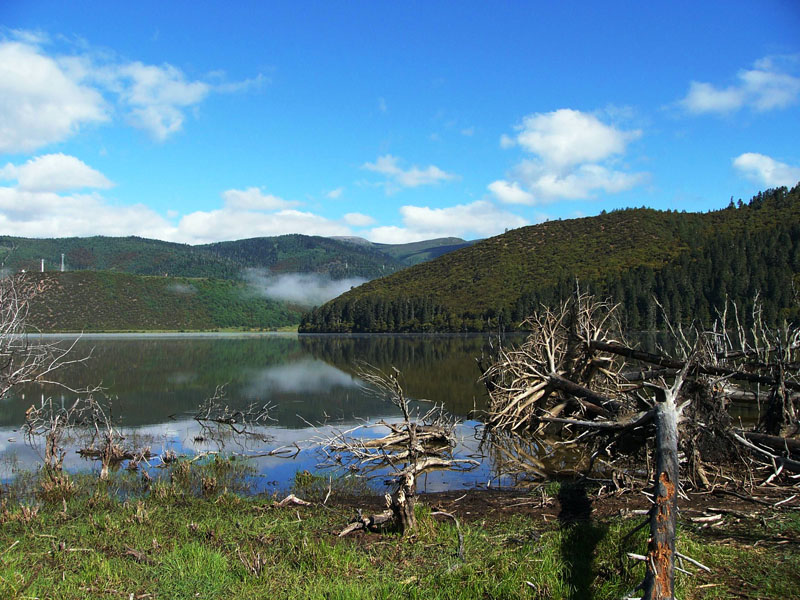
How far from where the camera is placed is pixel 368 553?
6.66m

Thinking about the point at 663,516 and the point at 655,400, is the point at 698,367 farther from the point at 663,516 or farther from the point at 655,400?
the point at 663,516

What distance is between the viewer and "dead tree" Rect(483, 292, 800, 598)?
617cm

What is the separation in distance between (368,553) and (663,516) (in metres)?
3.18

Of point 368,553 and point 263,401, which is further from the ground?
point 368,553

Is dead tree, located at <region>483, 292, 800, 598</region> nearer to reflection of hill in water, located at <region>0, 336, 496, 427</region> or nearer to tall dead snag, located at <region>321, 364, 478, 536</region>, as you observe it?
tall dead snag, located at <region>321, 364, 478, 536</region>

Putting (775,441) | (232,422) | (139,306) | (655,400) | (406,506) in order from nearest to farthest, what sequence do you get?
(406,506)
(775,441)
(655,400)
(232,422)
(139,306)

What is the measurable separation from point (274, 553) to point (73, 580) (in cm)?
201

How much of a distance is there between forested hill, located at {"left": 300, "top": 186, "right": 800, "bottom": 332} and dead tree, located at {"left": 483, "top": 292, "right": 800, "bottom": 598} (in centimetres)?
5371

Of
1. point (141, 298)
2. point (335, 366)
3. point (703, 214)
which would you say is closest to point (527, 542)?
point (335, 366)

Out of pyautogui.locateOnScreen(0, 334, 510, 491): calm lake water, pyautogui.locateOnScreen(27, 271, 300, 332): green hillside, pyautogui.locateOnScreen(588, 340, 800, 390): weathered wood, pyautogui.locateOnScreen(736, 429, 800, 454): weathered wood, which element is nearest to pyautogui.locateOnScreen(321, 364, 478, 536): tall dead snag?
pyautogui.locateOnScreen(0, 334, 510, 491): calm lake water

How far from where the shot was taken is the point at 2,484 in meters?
11.2

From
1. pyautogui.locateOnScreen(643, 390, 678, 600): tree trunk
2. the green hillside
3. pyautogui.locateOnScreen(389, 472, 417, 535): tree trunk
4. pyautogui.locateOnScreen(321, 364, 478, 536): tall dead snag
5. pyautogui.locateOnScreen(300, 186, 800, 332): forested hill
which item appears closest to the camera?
pyautogui.locateOnScreen(643, 390, 678, 600): tree trunk

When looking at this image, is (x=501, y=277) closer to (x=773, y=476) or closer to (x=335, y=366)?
(x=335, y=366)

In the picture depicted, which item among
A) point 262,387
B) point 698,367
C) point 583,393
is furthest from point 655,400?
point 262,387
